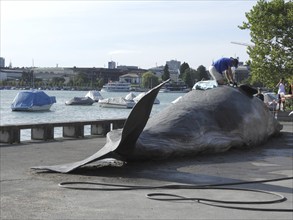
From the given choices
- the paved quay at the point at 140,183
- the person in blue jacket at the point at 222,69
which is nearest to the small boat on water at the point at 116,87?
the person in blue jacket at the point at 222,69

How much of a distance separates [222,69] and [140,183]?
7.66 metres

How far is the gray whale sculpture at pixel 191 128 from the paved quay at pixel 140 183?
10.6 inches

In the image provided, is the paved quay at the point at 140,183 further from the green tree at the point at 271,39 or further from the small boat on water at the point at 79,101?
the small boat on water at the point at 79,101

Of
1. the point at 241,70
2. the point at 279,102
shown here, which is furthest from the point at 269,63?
the point at 241,70

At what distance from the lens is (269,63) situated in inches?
1212

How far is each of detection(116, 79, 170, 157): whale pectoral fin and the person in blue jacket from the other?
619cm

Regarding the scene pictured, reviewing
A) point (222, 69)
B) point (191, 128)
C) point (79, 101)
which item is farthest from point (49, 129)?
point (79, 101)

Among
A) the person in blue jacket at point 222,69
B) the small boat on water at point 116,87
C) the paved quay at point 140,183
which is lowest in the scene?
the small boat on water at point 116,87

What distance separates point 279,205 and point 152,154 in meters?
4.16

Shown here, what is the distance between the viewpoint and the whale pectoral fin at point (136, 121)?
10.2m

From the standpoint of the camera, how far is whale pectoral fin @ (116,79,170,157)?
33.4 feet

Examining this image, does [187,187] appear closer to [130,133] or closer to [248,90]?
[130,133]

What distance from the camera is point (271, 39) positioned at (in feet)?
102

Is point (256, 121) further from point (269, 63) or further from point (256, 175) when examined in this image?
point (269, 63)
